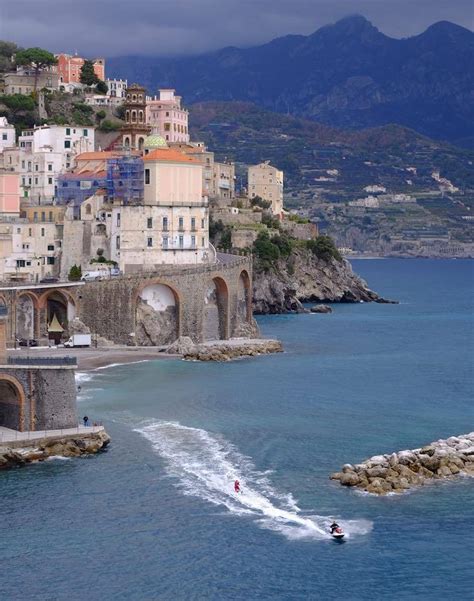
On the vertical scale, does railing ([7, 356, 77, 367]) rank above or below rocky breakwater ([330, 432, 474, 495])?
above

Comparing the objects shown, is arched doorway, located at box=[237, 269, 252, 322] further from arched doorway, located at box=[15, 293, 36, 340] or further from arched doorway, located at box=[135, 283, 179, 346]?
arched doorway, located at box=[15, 293, 36, 340]

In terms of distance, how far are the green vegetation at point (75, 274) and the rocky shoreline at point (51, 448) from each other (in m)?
38.3

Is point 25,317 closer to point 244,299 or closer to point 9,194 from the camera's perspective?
point 9,194

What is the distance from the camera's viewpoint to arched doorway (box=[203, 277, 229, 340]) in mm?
94250

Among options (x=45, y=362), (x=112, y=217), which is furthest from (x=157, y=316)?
(x=45, y=362)

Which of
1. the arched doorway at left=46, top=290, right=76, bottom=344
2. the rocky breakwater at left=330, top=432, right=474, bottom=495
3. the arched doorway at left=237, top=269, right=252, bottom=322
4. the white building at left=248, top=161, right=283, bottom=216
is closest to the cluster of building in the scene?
the arched doorway at left=237, top=269, right=252, bottom=322

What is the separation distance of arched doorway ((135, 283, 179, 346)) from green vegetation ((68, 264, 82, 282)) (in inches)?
228

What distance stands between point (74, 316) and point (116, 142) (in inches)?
1332

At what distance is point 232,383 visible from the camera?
74.1m

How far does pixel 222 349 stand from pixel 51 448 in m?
34.3

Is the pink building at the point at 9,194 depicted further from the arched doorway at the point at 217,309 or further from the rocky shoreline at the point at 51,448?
the rocky shoreline at the point at 51,448

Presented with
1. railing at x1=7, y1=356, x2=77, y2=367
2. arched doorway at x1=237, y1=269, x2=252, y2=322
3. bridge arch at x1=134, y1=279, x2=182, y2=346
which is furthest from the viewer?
arched doorway at x1=237, y1=269, x2=252, y2=322

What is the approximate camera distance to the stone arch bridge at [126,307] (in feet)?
283

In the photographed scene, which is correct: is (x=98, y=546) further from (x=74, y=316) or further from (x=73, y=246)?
(x=73, y=246)
